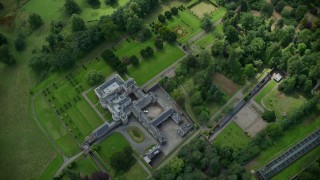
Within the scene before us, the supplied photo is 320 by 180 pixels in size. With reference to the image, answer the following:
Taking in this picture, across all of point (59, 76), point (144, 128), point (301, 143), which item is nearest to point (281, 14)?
point (301, 143)

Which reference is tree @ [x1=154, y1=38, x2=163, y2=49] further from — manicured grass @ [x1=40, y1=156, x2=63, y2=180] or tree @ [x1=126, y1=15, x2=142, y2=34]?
manicured grass @ [x1=40, y1=156, x2=63, y2=180]

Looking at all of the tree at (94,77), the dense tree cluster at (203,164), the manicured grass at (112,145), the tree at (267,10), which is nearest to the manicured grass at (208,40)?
the tree at (267,10)

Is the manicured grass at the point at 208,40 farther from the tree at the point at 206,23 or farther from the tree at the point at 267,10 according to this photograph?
the tree at the point at 267,10

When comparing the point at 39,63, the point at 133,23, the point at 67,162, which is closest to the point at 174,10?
the point at 133,23

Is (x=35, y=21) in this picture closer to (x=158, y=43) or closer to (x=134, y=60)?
(x=134, y=60)

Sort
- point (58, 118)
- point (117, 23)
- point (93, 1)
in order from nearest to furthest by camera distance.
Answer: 1. point (58, 118)
2. point (117, 23)
3. point (93, 1)

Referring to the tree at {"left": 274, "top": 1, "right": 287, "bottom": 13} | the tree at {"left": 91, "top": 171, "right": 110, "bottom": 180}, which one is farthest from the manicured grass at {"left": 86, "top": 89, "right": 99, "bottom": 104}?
the tree at {"left": 274, "top": 1, "right": 287, "bottom": 13}

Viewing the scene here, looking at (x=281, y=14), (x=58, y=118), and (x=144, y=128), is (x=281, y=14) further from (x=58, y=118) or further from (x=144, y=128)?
(x=58, y=118)
